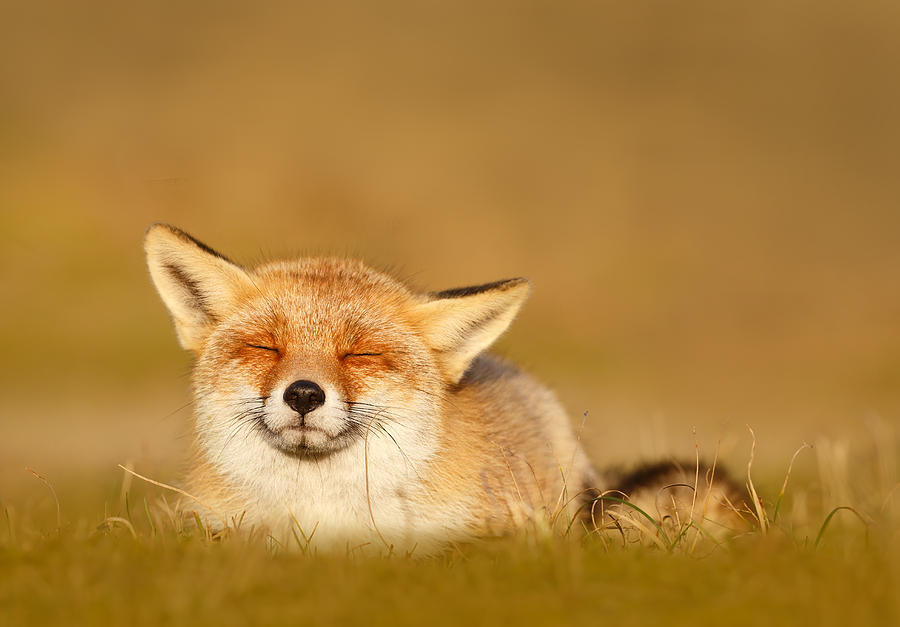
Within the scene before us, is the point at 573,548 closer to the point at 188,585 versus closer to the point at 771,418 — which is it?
the point at 188,585

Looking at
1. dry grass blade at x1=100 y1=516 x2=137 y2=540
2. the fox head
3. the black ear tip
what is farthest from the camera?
the black ear tip

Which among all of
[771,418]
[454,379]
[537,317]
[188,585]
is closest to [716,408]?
[771,418]

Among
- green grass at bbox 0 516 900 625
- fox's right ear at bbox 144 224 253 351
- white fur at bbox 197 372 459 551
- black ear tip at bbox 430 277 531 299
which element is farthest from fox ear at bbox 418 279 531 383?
green grass at bbox 0 516 900 625

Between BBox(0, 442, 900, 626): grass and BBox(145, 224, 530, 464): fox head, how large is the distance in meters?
0.72

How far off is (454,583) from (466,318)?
7.23 ft

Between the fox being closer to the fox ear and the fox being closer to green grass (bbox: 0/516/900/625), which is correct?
the fox ear

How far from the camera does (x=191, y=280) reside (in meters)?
5.04

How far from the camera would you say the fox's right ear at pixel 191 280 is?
15.8 ft

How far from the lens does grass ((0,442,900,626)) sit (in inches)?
104

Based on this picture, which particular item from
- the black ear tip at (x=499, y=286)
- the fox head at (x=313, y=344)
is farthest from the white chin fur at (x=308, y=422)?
the black ear tip at (x=499, y=286)

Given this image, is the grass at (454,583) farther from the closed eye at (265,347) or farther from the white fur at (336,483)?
the closed eye at (265,347)

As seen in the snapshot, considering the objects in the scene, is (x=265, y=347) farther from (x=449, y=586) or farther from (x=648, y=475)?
(x=648, y=475)

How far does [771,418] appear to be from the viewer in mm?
15859

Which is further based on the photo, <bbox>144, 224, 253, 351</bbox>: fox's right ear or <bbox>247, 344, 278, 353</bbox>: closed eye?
A: <bbox>144, 224, 253, 351</bbox>: fox's right ear
